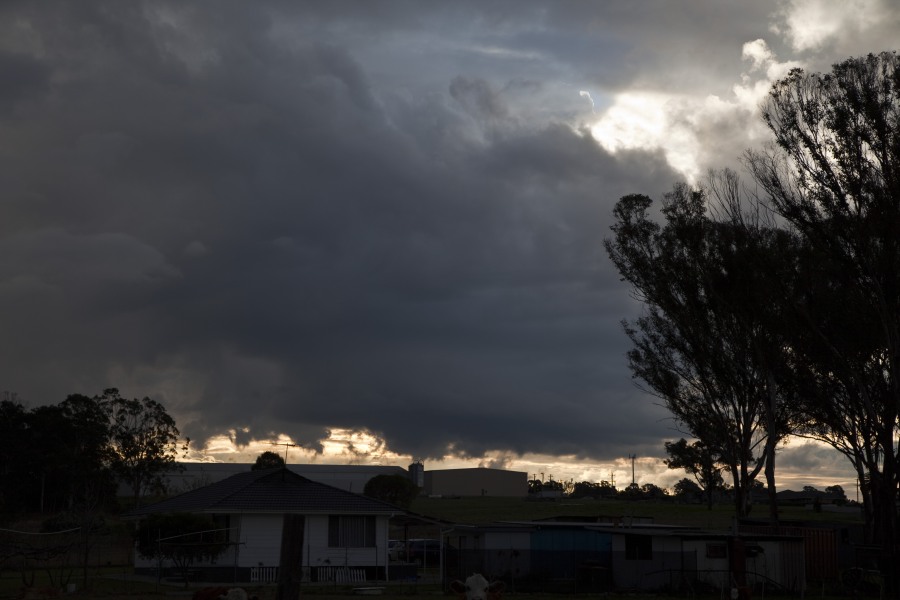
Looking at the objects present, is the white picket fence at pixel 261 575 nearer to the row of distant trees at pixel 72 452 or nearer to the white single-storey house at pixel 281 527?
A: the white single-storey house at pixel 281 527

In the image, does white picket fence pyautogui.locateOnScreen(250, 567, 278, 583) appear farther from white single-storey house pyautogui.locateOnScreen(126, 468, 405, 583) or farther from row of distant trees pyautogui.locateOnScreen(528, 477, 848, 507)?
row of distant trees pyautogui.locateOnScreen(528, 477, 848, 507)

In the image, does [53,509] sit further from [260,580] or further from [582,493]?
[582,493]

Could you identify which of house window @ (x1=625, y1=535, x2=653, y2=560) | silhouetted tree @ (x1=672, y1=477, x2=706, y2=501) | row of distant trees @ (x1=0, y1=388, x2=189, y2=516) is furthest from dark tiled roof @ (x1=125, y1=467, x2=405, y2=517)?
silhouetted tree @ (x1=672, y1=477, x2=706, y2=501)

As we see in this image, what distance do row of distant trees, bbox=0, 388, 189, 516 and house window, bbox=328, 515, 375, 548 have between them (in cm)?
4033

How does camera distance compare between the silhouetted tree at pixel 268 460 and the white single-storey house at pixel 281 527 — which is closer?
the white single-storey house at pixel 281 527

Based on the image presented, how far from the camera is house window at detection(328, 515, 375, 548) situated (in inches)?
1674

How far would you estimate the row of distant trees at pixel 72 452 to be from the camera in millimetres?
79875

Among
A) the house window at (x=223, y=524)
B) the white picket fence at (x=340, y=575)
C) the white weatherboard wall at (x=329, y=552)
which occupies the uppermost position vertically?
Result: the house window at (x=223, y=524)

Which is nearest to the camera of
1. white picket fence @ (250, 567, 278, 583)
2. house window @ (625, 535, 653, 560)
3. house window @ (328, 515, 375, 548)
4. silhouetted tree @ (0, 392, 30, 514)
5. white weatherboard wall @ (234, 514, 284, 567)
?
house window @ (625, 535, 653, 560)

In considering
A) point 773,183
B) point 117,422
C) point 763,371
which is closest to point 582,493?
point 117,422

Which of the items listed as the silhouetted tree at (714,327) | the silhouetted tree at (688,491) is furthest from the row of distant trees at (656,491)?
the silhouetted tree at (714,327)

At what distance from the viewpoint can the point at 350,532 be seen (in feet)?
140

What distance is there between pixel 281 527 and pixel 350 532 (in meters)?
4.25

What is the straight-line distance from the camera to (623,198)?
156 feet
